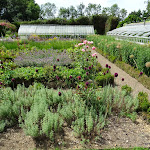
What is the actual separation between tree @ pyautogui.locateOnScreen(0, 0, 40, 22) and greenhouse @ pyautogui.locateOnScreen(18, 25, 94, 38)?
18.4 m

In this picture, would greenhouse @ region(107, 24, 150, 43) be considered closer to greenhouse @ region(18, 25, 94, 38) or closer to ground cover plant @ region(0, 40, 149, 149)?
ground cover plant @ region(0, 40, 149, 149)

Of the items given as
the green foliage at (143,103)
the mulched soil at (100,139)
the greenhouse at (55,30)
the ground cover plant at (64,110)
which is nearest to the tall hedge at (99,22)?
the greenhouse at (55,30)

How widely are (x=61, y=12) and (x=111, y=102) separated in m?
65.3

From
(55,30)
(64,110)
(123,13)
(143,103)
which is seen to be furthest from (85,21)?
(123,13)

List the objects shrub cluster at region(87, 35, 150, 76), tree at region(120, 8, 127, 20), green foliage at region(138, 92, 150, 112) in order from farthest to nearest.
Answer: tree at region(120, 8, 127, 20) < shrub cluster at region(87, 35, 150, 76) < green foliage at region(138, 92, 150, 112)

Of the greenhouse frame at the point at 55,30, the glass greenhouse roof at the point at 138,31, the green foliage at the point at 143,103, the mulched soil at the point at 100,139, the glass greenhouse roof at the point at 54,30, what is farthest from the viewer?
the glass greenhouse roof at the point at 54,30

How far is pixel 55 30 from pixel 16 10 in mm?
23328

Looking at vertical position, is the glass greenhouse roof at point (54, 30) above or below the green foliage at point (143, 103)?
above

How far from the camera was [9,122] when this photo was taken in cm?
376

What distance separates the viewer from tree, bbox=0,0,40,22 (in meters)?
44.8

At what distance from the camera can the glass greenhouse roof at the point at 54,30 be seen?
27.9 m

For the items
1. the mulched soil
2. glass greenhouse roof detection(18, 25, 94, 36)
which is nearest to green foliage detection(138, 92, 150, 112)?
the mulched soil

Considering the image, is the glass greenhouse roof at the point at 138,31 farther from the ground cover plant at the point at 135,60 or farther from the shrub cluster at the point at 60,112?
the shrub cluster at the point at 60,112

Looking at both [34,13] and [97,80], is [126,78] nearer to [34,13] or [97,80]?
[97,80]
